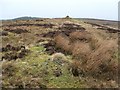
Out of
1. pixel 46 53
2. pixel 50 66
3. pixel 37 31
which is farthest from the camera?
pixel 37 31

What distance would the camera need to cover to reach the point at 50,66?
19.5 m

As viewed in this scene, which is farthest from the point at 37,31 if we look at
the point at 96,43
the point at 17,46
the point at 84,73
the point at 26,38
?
the point at 84,73

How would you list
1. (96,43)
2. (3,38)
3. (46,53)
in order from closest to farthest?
(46,53) < (96,43) < (3,38)

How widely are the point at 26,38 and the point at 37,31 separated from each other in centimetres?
559

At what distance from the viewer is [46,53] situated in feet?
75.6

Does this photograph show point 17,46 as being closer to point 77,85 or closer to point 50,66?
point 50,66

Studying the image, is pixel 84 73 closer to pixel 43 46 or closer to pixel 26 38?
pixel 43 46

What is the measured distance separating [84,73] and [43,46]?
826 centimetres

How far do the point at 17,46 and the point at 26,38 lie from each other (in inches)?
202

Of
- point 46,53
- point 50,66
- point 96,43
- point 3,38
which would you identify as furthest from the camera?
point 3,38

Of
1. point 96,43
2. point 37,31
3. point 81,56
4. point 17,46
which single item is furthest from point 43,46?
point 37,31

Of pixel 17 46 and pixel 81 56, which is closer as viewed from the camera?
pixel 81 56

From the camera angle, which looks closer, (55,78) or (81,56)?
(55,78)

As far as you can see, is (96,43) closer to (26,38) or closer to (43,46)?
(43,46)
